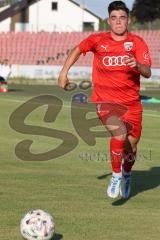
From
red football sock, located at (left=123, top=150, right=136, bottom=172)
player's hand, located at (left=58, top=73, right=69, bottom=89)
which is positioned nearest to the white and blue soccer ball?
player's hand, located at (left=58, top=73, right=69, bottom=89)

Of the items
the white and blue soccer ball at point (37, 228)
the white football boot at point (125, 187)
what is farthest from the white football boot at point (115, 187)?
the white and blue soccer ball at point (37, 228)

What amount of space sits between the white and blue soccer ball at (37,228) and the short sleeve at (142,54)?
8.85 feet

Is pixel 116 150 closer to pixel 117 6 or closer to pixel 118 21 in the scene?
pixel 118 21

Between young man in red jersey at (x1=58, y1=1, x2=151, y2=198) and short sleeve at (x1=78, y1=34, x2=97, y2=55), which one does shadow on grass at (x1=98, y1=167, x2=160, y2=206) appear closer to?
young man in red jersey at (x1=58, y1=1, x2=151, y2=198)

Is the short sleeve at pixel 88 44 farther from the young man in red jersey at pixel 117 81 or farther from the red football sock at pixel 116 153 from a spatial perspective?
the red football sock at pixel 116 153

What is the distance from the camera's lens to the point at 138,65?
27.7ft

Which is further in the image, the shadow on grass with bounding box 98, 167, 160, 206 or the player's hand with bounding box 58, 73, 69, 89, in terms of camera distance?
the shadow on grass with bounding box 98, 167, 160, 206

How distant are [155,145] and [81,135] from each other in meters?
2.33

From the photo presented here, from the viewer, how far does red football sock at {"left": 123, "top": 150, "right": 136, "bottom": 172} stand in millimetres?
9586

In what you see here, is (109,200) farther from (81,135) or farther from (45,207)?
(81,135)

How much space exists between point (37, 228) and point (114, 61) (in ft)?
9.54

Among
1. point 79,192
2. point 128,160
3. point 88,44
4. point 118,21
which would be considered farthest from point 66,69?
point 79,192

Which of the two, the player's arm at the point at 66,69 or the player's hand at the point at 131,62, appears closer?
the player's hand at the point at 131,62

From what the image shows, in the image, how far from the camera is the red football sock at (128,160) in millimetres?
9586
